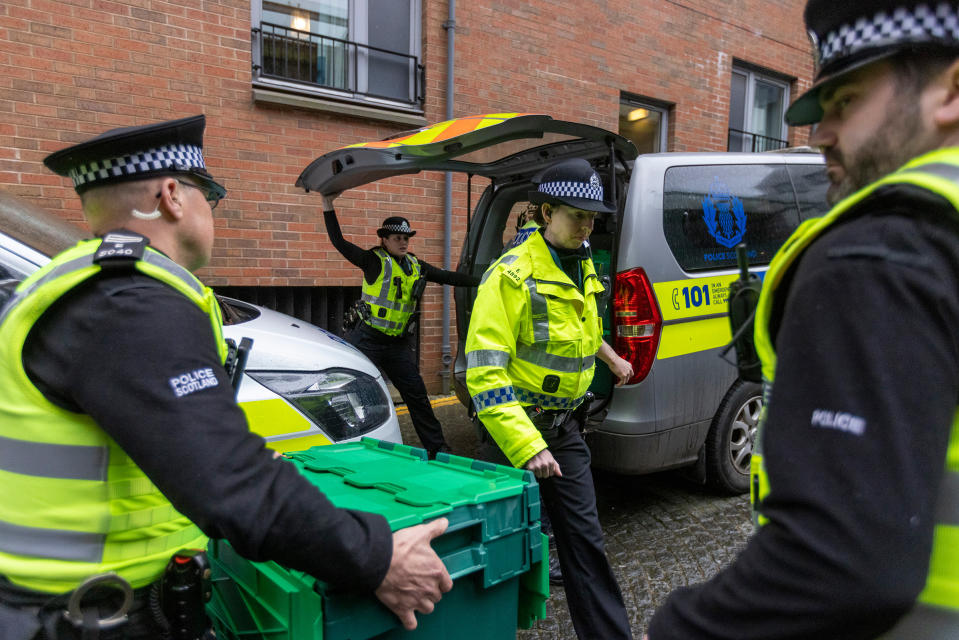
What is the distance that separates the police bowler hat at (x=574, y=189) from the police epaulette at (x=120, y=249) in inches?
65.8

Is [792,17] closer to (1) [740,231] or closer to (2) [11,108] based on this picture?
(1) [740,231]

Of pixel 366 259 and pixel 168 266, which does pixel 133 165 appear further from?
pixel 366 259

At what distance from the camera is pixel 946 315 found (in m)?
0.71

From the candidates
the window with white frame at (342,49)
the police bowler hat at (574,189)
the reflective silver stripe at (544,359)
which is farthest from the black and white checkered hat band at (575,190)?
the window with white frame at (342,49)

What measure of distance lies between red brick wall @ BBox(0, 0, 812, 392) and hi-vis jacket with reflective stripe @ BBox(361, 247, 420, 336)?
1.28 m

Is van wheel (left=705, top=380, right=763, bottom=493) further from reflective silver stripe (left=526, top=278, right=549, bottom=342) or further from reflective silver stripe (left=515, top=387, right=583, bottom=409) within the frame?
reflective silver stripe (left=526, top=278, right=549, bottom=342)

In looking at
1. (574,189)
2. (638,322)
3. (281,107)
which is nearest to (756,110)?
(281,107)

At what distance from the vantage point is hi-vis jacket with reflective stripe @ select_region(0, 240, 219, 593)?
113 centimetres

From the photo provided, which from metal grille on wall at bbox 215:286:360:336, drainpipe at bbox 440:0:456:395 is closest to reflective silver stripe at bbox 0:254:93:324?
metal grille on wall at bbox 215:286:360:336

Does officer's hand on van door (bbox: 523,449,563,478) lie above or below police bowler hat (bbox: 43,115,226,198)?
below

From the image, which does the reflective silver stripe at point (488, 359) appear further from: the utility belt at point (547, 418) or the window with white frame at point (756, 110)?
the window with white frame at point (756, 110)

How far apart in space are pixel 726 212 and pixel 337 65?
164 inches

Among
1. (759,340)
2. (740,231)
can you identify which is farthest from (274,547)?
(740,231)

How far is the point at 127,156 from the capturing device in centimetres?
131
